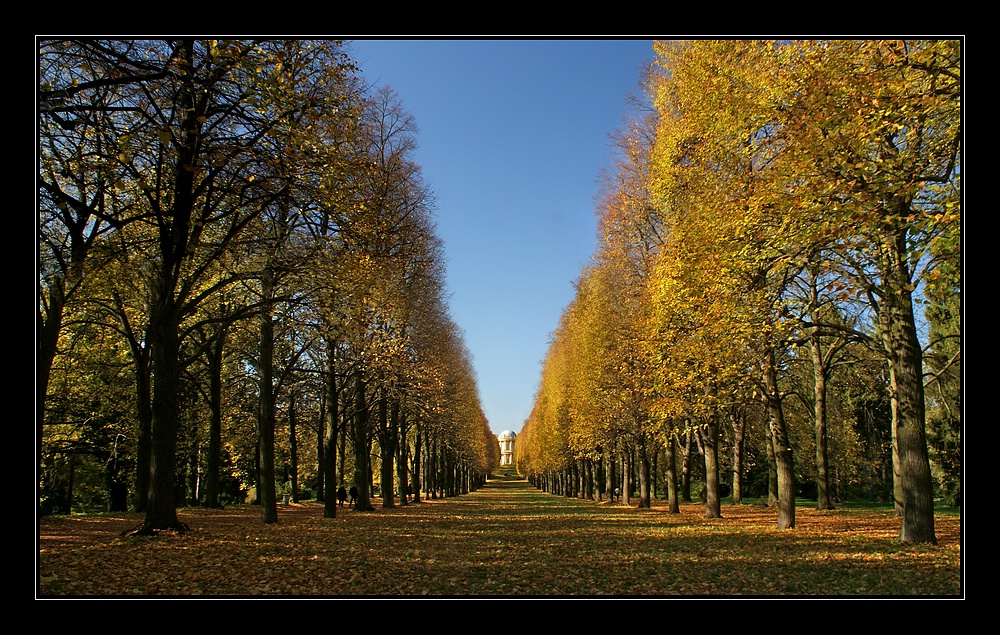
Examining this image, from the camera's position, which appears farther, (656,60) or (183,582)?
(656,60)

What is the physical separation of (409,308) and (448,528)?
30.6ft

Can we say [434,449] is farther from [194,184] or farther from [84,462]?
[194,184]

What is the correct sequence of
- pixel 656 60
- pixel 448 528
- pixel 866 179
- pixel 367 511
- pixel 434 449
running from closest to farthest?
pixel 866 179 < pixel 448 528 < pixel 656 60 < pixel 367 511 < pixel 434 449

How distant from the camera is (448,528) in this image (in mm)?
19531

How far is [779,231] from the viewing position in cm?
1095

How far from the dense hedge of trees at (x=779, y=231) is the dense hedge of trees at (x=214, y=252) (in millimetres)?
7922

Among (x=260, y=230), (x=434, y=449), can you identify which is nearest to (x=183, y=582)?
(x=260, y=230)

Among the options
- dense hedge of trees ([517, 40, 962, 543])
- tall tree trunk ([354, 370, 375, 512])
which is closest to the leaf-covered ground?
dense hedge of trees ([517, 40, 962, 543])

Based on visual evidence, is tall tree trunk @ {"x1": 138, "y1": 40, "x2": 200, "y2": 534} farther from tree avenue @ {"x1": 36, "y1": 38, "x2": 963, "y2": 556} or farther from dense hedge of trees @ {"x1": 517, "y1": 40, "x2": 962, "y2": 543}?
dense hedge of trees @ {"x1": 517, "y1": 40, "x2": 962, "y2": 543}

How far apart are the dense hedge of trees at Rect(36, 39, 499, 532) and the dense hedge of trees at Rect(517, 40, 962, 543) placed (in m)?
7.92

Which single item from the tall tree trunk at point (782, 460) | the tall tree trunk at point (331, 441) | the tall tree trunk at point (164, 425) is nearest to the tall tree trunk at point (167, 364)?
the tall tree trunk at point (164, 425)

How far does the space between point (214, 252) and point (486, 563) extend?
9.24 metres

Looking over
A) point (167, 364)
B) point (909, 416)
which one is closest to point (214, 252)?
point (167, 364)

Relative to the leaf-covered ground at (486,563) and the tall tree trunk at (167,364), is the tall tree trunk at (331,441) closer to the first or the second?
the leaf-covered ground at (486,563)
